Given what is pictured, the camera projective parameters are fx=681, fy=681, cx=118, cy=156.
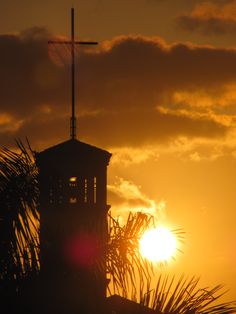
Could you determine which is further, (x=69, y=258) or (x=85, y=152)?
(x=85, y=152)

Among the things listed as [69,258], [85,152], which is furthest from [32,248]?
[85,152]

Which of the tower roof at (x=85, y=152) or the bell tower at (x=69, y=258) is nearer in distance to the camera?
the bell tower at (x=69, y=258)

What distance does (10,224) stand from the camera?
6.79 metres

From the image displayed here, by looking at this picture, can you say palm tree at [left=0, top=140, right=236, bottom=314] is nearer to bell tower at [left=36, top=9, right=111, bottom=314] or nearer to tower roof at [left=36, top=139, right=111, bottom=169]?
bell tower at [left=36, top=9, right=111, bottom=314]

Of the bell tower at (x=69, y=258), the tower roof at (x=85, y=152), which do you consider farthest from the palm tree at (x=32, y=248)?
the tower roof at (x=85, y=152)

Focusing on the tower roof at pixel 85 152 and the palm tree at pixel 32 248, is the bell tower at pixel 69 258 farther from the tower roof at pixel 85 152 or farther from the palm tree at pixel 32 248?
the tower roof at pixel 85 152

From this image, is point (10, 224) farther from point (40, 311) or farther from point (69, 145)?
point (69, 145)

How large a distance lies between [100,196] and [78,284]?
64.5ft

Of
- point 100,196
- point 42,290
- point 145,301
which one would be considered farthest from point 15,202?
point 100,196

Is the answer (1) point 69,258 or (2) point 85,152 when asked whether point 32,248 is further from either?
(2) point 85,152

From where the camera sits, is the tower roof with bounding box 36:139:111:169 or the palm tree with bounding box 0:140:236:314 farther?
the tower roof with bounding box 36:139:111:169

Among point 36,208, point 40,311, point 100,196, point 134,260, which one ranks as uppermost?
point 100,196

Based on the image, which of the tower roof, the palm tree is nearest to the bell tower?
the palm tree

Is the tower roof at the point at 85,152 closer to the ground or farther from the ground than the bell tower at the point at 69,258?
farther from the ground
